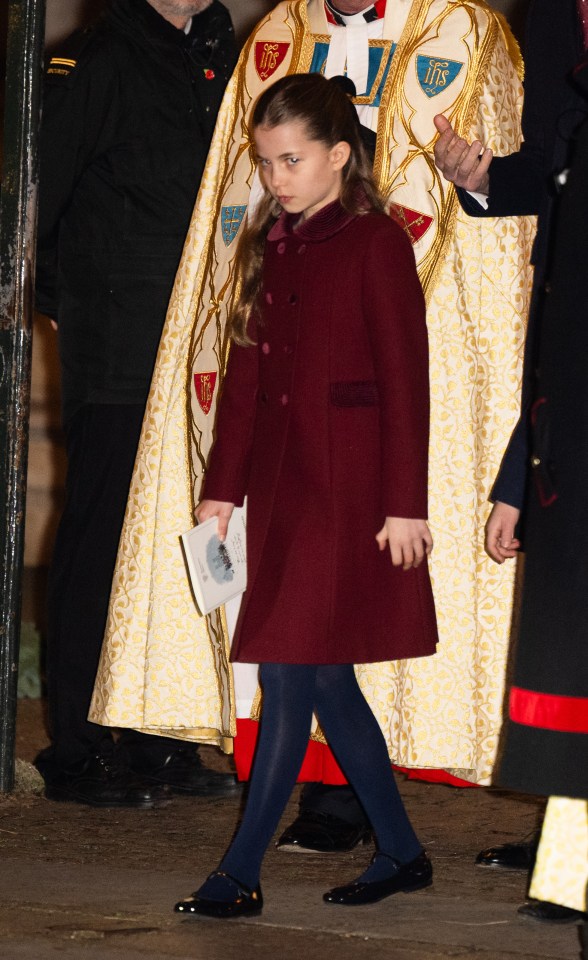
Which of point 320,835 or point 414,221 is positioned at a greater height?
point 414,221

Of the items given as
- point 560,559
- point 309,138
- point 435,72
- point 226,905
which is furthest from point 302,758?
point 435,72

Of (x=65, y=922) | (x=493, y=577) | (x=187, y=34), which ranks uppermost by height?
(x=187, y=34)

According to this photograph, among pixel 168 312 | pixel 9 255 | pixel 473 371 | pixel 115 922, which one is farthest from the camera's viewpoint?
pixel 9 255

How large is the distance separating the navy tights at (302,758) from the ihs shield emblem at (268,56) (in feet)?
4.26

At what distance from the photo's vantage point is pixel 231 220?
315 cm

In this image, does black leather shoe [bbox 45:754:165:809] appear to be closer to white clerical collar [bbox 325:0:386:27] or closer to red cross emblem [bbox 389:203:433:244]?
red cross emblem [bbox 389:203:433:244]

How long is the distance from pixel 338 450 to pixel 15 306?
1310 millimetres

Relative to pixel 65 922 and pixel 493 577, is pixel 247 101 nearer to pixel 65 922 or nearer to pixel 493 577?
pixel 493 577

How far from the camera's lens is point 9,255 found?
140 inches

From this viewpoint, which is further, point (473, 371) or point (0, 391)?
point (0, 391)

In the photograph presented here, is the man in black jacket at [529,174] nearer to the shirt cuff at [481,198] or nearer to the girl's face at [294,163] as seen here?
the shirt cuff at [481,198]

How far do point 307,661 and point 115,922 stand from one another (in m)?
0.51

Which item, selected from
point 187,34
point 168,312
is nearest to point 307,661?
point 168,312

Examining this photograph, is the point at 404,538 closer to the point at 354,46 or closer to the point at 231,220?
the point at 231,220
